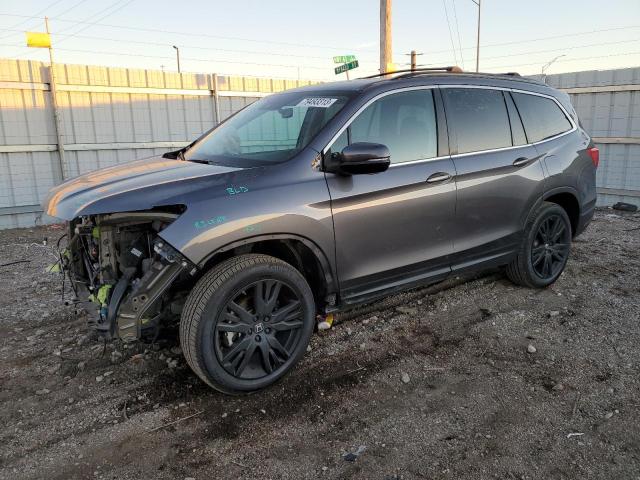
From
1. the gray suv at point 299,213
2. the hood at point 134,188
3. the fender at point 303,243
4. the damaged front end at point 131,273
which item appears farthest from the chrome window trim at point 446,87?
the damaged front end at point 131,273

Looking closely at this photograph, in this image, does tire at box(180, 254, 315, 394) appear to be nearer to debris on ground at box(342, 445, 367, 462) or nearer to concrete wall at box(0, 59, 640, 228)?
debris on ground at box(342, 445, 367, 462)

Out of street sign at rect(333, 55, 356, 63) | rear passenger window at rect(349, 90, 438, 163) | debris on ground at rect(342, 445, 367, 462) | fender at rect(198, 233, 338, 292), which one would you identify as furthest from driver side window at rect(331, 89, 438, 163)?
street sign at rect(333, 55, 356, 63)

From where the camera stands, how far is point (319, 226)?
10.4ft

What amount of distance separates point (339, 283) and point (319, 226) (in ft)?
1.47

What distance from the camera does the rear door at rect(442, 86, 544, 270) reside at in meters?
3.90

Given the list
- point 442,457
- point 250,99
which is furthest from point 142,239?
point 250,99

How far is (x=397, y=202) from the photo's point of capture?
3.48 metres

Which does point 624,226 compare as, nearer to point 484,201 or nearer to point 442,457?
point 484,201

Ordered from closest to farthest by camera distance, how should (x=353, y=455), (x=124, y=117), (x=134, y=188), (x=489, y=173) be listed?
(x=353, y=455), (x=134, y=188), (x=489, y=173), (x=124, y=117)

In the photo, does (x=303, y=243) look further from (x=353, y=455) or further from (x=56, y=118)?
(x=56, y=118)

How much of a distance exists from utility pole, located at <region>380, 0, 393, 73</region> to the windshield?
843 cm

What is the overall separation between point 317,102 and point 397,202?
930 mm

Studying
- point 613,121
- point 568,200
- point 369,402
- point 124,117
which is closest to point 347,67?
point 124,117

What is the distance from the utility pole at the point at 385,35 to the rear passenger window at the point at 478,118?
8007 millimetres
